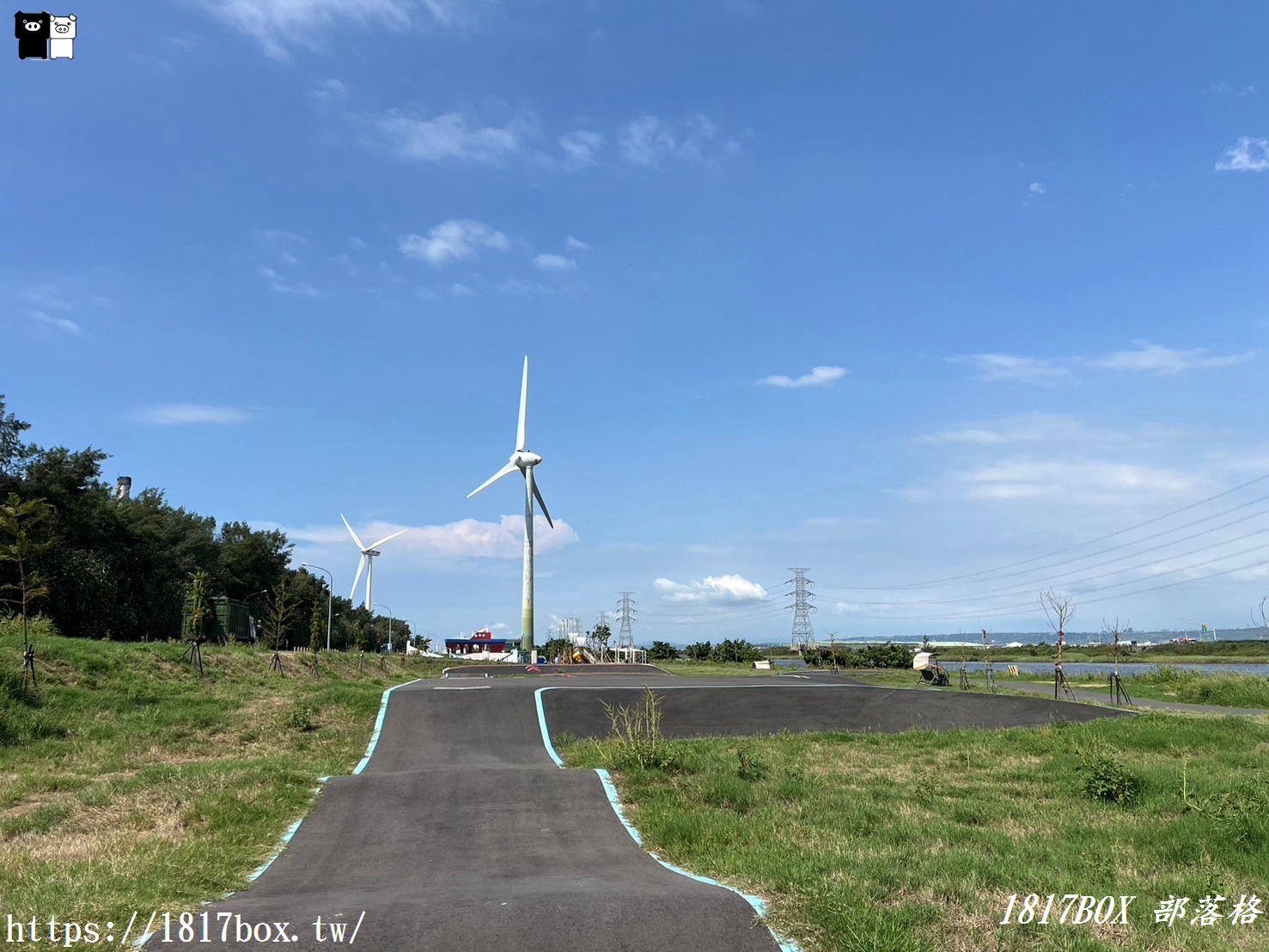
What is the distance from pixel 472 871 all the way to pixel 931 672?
119ft

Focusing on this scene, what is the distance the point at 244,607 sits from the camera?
58.4m

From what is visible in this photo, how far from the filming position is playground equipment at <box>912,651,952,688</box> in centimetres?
3946

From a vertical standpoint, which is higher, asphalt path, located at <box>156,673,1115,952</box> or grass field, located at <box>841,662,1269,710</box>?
asphalt path, located at <box>156,673,1115,952</box>

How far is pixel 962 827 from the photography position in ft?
38.0

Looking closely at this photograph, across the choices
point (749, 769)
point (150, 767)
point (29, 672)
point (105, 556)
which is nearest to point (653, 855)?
point (749, 769)

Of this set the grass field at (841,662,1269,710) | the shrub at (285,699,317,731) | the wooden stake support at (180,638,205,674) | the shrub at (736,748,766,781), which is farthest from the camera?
the grass field at (841,662,1269,710)

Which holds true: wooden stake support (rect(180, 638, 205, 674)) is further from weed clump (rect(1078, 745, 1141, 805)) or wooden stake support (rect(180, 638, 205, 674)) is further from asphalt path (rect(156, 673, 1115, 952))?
weed clump (rect(1078, 745, 1141, 805))

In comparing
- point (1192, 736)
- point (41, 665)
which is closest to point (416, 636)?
point (41, 665)

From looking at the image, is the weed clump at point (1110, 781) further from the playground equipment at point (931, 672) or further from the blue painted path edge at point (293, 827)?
the playground equipment at point (931, 672)

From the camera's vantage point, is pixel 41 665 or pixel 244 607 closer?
pixel 41 665

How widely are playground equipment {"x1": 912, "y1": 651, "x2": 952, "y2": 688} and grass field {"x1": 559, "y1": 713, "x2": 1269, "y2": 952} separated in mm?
19055

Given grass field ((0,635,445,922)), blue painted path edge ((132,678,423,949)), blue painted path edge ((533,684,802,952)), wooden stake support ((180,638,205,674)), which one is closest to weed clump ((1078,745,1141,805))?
blue painted path edge ((533,684,802,952))

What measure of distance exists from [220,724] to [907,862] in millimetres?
18625

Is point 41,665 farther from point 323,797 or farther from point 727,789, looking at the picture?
point 727,789
